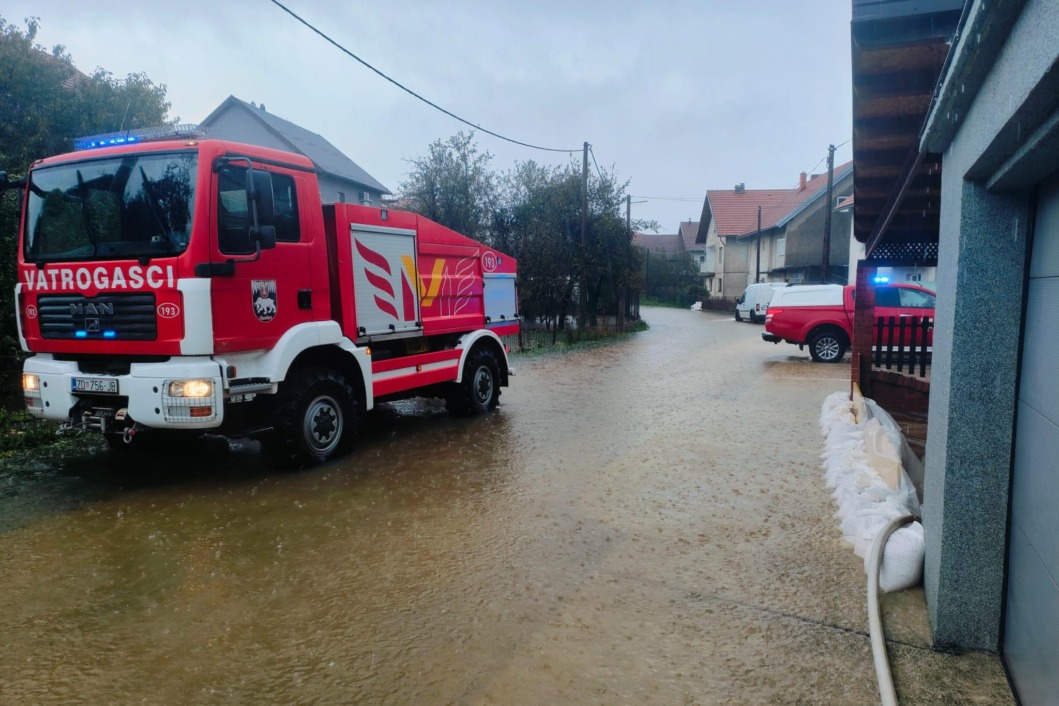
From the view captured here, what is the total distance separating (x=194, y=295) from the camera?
530 cm

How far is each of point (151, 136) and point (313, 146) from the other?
28.0 metres

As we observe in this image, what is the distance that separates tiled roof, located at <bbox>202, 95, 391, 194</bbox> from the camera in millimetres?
29172

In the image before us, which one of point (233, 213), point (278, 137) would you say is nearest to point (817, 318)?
point (233, 213)

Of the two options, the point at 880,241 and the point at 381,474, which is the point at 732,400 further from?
the point at 381,474

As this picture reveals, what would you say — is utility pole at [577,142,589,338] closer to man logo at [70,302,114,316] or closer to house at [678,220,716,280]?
man logo at [70,302,114,316]

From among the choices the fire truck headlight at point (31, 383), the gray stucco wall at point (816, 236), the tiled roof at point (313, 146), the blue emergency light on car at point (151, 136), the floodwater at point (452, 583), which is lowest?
the floodwater at point (452, 583)

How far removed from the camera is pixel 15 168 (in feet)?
33.1

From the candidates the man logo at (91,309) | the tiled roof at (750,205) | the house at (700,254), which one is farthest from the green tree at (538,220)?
the house at (700,254)

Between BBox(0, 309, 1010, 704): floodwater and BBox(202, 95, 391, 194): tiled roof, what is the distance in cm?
2304

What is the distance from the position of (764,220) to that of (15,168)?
42.3 meters

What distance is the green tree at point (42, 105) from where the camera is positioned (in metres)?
10.1

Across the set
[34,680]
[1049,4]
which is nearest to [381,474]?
[34,680]

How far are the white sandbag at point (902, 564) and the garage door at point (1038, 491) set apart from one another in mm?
725

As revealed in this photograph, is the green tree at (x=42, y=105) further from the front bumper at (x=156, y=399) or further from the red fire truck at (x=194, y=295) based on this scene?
the front bumper at (x=156, y=399)
